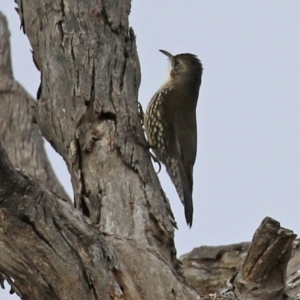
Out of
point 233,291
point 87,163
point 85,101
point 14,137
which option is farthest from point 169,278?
point 14,137

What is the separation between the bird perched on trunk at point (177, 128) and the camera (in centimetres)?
520

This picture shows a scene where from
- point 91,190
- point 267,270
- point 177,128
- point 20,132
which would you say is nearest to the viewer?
point 267,270

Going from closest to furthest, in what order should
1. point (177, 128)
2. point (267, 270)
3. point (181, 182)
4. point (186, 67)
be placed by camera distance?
point (267, 270)
point (181, 182)
point (177, 128)
point (186, 67)

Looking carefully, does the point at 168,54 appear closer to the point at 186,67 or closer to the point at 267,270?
the point at 186,67

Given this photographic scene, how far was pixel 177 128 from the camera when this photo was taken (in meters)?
5.37

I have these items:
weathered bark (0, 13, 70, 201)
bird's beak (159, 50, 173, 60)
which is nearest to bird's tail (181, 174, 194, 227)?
weathered bark (0, 13, 70, 201)

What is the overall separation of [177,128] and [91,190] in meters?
1.67

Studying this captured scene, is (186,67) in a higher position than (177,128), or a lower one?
higher

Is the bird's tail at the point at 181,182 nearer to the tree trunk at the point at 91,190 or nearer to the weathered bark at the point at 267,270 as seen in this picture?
the tree trunk at the point at 91,190

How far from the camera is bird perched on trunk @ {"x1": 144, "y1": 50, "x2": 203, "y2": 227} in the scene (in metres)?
5.20

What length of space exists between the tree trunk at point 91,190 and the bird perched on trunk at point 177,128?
81cm

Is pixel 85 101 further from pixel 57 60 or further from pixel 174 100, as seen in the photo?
pixel 174 100

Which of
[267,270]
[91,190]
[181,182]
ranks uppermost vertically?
[181,182]

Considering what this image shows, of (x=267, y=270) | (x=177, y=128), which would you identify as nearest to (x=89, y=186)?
(x=267, y=270)
